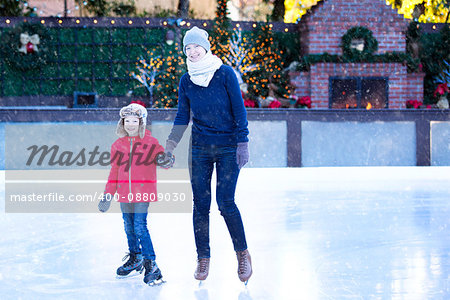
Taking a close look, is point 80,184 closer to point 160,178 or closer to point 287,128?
point 160,178

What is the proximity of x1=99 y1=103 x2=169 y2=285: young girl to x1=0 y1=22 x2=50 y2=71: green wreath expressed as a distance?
1216cm

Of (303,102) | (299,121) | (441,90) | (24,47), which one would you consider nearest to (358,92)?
(441,90)

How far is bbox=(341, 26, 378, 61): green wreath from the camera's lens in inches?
624

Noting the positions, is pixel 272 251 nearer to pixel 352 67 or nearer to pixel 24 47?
pixel 24 47

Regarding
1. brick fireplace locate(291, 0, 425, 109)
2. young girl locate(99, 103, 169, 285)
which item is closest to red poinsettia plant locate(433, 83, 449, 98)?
brick fireplace locate(291, 0, 425, 109)

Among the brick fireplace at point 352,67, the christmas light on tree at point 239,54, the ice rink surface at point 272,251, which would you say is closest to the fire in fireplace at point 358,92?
the brick fireplace at point 352,67

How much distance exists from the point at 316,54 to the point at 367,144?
4.21 m

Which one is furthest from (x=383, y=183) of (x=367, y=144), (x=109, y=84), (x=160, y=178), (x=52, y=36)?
(x=52, y=36)

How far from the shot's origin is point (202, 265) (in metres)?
3.66

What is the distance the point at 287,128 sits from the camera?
12336 mm

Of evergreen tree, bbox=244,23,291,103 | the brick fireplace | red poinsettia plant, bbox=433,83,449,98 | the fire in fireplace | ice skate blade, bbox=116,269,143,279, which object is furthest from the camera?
the fire in fireplace

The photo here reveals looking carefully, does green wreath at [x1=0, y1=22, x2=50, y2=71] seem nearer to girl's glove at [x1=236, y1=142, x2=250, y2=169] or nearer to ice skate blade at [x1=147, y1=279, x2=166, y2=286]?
ice skate blade at [x1=147, y1=279, x2=166, y2=286]

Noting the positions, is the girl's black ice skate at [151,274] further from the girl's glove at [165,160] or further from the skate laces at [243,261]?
the girl's glove at [165,160]

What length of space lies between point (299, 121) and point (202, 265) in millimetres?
8938
